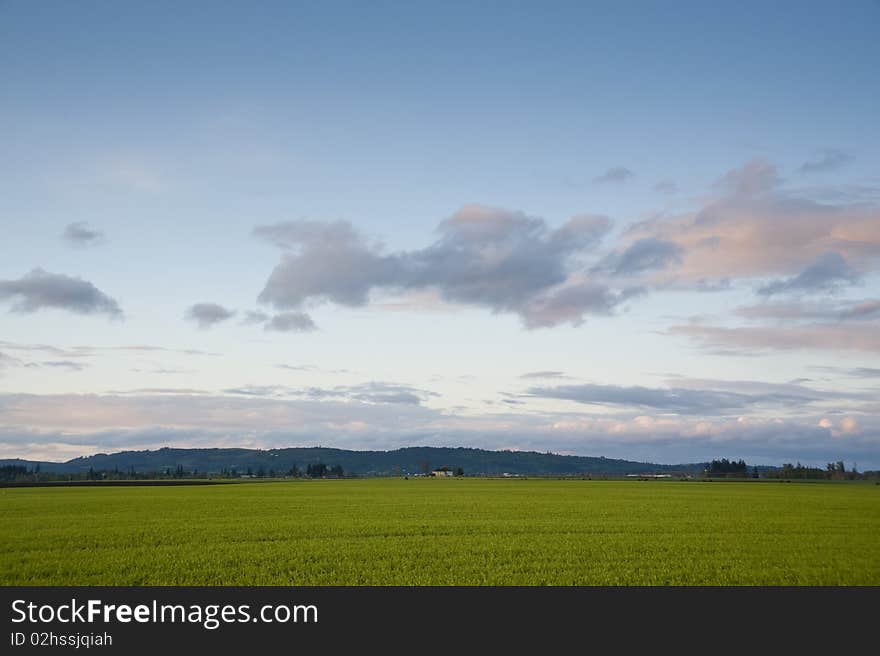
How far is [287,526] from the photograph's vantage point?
153 feet
